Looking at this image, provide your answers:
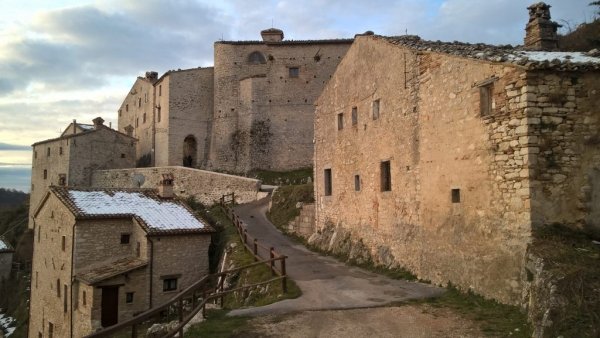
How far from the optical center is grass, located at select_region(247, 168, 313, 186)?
42.8 m

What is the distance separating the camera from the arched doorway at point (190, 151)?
50.4 metres

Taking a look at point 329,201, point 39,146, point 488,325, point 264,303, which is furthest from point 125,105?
point 488,325

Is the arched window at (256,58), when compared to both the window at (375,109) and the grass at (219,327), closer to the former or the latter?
the window at (375,109)

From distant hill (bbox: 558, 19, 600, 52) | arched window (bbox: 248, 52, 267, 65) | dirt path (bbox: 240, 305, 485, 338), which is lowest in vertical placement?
dirt path (bbox: 240, 305, 485, 338)

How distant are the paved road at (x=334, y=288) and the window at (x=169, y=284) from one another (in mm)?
5036

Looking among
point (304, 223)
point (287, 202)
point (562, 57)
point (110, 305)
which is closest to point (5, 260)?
point (110, 305)

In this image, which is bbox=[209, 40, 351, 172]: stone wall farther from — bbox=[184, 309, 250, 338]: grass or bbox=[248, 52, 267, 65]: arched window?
bbox=[184, 309, 250, 338]: grass

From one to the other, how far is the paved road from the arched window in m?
29.3

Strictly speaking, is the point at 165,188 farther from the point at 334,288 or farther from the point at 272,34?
the point at 272,34

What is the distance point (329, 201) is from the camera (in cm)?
2275

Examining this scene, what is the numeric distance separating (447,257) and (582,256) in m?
4.21

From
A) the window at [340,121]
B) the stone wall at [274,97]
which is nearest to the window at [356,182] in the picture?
the window at [340,121]

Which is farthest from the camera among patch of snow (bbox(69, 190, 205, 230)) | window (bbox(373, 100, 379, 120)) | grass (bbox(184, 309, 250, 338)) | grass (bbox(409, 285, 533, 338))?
patch of snow (bbox(69, 190, 205, 230))

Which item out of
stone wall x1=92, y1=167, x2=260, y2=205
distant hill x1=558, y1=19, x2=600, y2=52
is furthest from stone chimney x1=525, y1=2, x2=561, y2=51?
stone wall x1=92, y1=167, x2=260, y2=205
